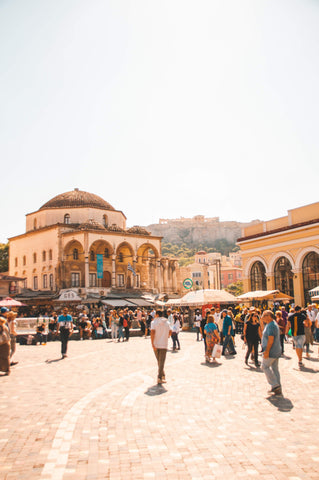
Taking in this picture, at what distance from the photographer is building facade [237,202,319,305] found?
86.8ft

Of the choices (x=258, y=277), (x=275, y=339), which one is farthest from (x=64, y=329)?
(x=258, y=277)

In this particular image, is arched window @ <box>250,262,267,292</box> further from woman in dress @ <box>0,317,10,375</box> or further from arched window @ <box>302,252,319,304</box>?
woman in dress @ <box>0,317,10,375</box>

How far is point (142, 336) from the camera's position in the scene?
24.3 m

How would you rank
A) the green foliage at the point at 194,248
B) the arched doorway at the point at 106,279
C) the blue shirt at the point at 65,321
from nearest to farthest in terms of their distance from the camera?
the blue shirt at the point at 65,321, the arched doorway at the point at 106,279, the green foliage at the point at 194,248

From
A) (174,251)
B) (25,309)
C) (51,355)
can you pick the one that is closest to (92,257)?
(25,309)

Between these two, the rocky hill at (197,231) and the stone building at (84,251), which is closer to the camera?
the stone building at (84,251)

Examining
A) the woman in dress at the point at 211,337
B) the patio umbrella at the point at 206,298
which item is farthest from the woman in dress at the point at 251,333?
the patio umbrella at the point at 206,298

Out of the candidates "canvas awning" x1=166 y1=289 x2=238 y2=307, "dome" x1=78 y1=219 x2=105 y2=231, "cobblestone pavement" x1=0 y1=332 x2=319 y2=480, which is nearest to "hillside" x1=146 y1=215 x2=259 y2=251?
"dome" x1=78 y1=219 x2=105 y2=231

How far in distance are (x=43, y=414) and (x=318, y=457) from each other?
3.84 m

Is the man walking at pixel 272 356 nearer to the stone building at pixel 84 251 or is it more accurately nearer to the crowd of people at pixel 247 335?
the crowd of people at pixel 247 335

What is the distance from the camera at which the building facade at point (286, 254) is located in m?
26.5

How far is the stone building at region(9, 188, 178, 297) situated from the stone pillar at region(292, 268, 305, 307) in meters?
19.1

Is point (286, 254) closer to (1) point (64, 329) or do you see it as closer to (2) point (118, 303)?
(2) point (118, 303)

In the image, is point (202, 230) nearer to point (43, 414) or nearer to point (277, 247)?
point (277, 247)
